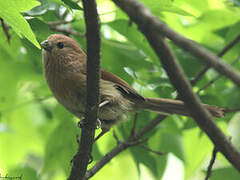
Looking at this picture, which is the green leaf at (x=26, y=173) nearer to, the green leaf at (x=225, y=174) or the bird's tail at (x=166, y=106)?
the bird's tail at (x=166, y=106)

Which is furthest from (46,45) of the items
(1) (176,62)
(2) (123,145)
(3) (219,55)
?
(1) (176,62)

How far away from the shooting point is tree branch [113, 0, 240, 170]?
64.8 inches

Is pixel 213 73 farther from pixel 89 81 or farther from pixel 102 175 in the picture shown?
pixel 89 81

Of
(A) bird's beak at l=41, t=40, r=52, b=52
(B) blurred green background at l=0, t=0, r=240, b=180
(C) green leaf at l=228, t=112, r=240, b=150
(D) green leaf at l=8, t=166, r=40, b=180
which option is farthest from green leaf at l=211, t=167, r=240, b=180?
(C) green leaf at l=228, t=112, r=240, b=150

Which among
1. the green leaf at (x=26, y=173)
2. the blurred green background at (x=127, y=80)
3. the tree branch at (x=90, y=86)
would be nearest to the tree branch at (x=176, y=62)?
the tree branch at (x=90, y=86)

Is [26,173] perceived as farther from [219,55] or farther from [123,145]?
[219,55]

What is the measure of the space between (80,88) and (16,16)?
1.57m

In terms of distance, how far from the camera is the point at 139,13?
177 cm

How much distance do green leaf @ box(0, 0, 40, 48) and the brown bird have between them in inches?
57.8

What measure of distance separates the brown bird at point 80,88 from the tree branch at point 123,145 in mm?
175

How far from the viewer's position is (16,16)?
2.69 m

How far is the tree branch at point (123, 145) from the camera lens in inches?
159

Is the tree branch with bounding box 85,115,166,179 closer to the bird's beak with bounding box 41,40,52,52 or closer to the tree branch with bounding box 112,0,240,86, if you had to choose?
the bird's beak with bounding box 41,40,52,52

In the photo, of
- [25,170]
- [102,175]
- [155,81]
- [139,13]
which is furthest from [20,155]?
[139,13]
